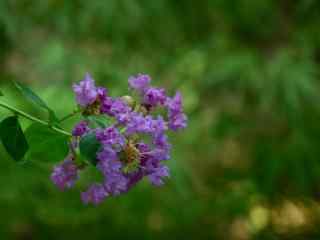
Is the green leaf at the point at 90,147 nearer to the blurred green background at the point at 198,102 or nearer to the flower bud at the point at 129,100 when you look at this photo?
the flower bud at the point at 129,100

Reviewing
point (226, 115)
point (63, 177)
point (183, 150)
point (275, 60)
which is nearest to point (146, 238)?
point (183, 150)

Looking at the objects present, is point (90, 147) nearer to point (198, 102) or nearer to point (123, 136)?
point (123, 136)

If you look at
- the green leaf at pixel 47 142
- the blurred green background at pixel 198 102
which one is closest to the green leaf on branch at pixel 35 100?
the green leaf at pixel 47 142

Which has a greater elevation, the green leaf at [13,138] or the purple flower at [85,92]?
the purple flower at [85,92]

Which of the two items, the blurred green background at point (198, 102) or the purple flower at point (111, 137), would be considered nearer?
the purple flower at point (111, 137)

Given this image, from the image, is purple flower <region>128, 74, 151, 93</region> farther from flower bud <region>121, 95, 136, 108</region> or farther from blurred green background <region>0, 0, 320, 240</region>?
blurred green background <region>0, 0, 320, 240</region>

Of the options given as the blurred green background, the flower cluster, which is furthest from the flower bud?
the blurred green background

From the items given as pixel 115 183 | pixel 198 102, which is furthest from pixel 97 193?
pixel 198 102
